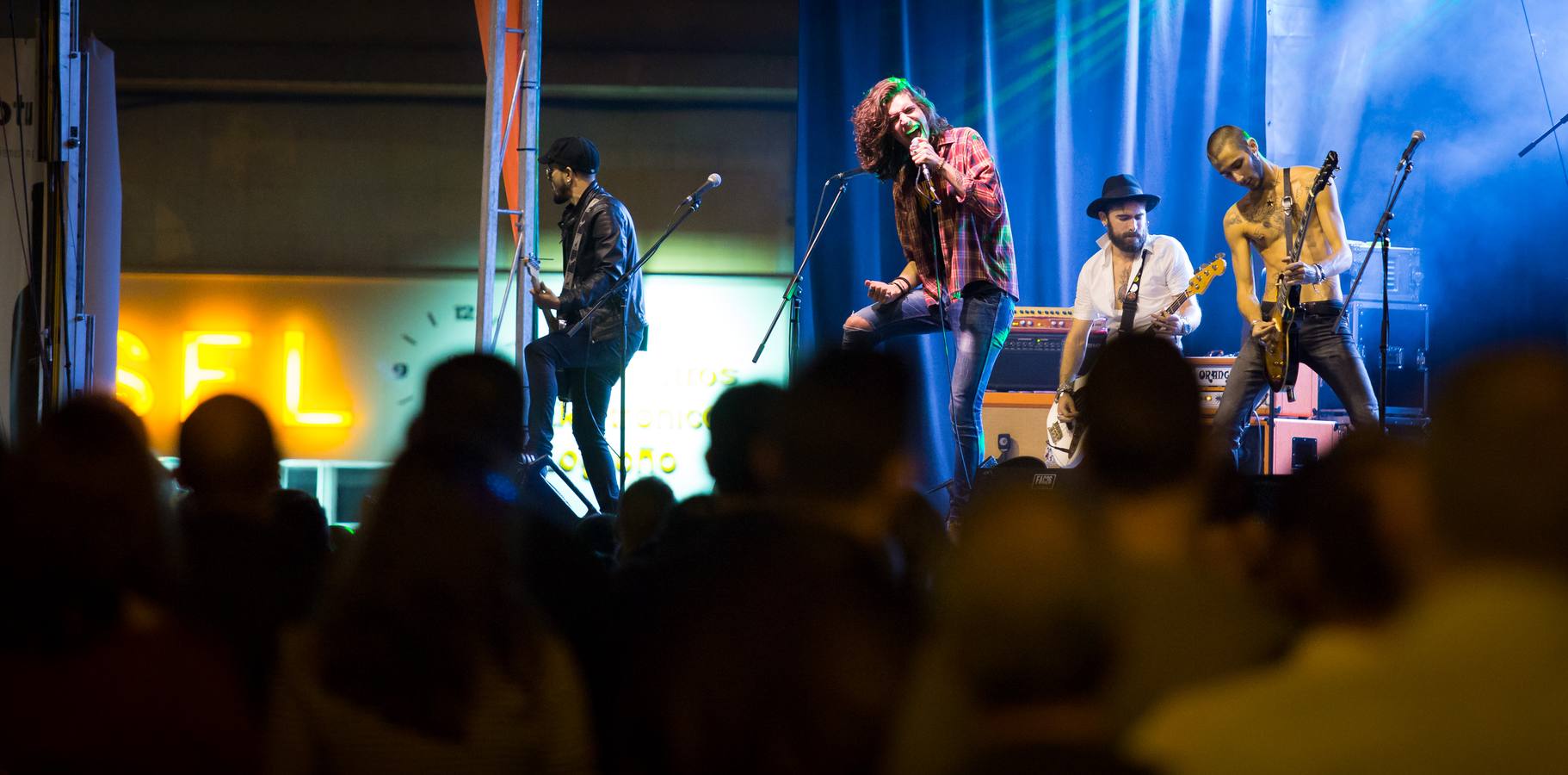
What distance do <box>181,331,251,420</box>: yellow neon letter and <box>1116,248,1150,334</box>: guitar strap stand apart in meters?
5.75

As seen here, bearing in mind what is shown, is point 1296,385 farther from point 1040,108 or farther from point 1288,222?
point 1040,108

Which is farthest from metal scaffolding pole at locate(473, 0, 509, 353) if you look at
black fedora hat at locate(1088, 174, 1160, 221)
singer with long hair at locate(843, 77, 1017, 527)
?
black fedora hat at locate(1088, 174, 1160, 221)

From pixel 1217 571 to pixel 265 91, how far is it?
8.63m

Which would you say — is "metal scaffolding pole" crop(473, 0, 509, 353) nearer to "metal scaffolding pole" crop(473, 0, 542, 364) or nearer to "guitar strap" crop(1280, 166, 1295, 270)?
"metal scaffolding pole" crop(473, 0, 542, 364)

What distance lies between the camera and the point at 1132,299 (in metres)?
7.02

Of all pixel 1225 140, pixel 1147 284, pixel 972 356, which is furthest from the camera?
pixel 1147 284

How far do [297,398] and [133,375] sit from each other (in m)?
1.07

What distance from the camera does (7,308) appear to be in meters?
5.88

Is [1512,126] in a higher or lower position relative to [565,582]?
higher

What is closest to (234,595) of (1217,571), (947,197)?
(1217,571)

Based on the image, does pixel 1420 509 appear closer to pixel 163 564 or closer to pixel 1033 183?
pixel 163 564

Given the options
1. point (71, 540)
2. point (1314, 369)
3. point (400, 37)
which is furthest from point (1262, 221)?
point (400, 37)

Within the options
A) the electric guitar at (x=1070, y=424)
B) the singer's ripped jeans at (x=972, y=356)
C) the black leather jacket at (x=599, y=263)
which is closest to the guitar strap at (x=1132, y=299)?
the electric guitar at (x=1070, y=424)

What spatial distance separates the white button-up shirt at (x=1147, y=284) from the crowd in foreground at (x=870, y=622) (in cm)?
541
